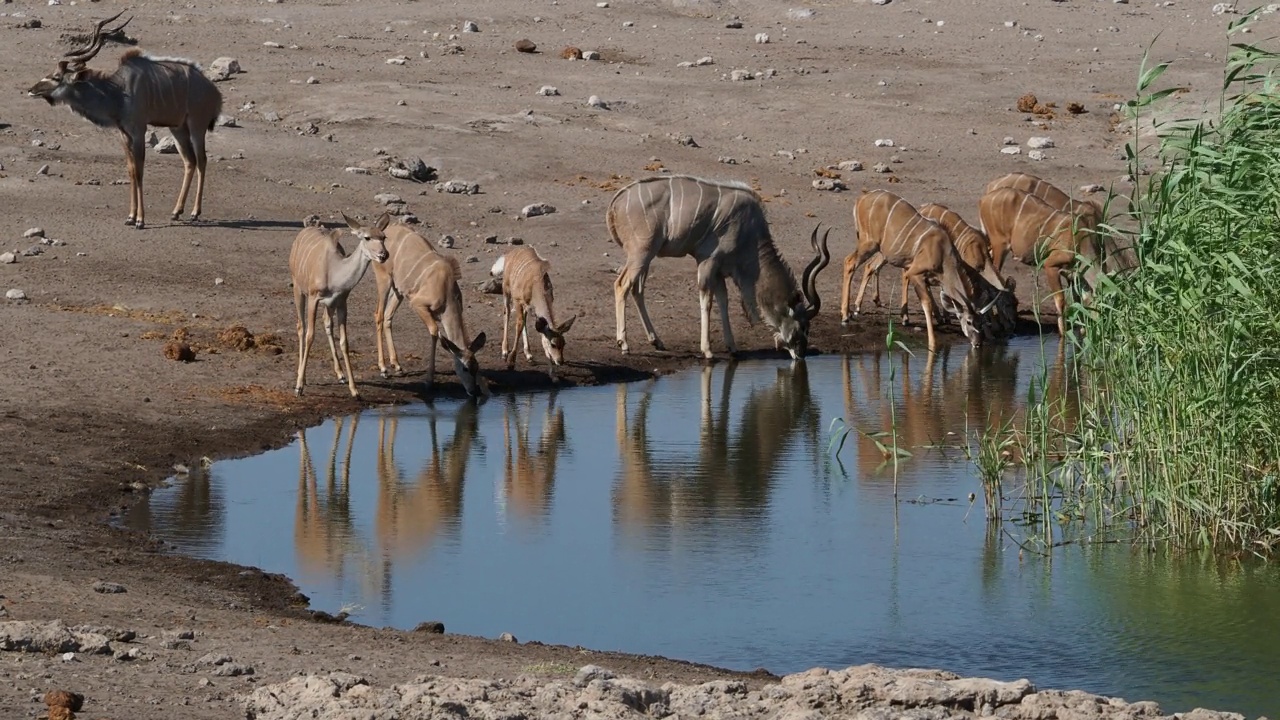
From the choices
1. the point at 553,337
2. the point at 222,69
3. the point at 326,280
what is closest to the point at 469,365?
the point at 553,337

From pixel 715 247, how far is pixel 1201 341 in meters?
7.70

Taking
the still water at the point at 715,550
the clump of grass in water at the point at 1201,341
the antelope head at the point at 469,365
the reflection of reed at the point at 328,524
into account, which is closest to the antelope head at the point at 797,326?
the still water at the point at 715,550

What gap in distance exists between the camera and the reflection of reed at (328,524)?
9398mm

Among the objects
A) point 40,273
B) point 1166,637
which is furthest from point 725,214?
point 1166,637

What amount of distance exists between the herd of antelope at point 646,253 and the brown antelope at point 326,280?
14 mm

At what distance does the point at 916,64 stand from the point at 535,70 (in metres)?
5.91

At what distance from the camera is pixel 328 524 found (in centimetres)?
1033

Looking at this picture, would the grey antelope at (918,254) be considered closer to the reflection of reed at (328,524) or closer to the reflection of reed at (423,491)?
the reflection of reed at (423,491)

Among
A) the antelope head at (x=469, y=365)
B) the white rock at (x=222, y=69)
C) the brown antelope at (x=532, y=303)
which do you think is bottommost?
the antelope head at (x=469, y=365)

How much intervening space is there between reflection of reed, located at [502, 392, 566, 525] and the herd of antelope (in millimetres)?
663

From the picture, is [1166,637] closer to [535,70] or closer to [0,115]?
[0,115]

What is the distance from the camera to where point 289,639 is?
23.7ft

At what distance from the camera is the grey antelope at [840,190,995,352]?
1708 cm

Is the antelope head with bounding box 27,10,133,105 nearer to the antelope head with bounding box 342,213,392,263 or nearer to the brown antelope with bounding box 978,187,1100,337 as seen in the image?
the antelope head with bounding box 342,213,392,263
